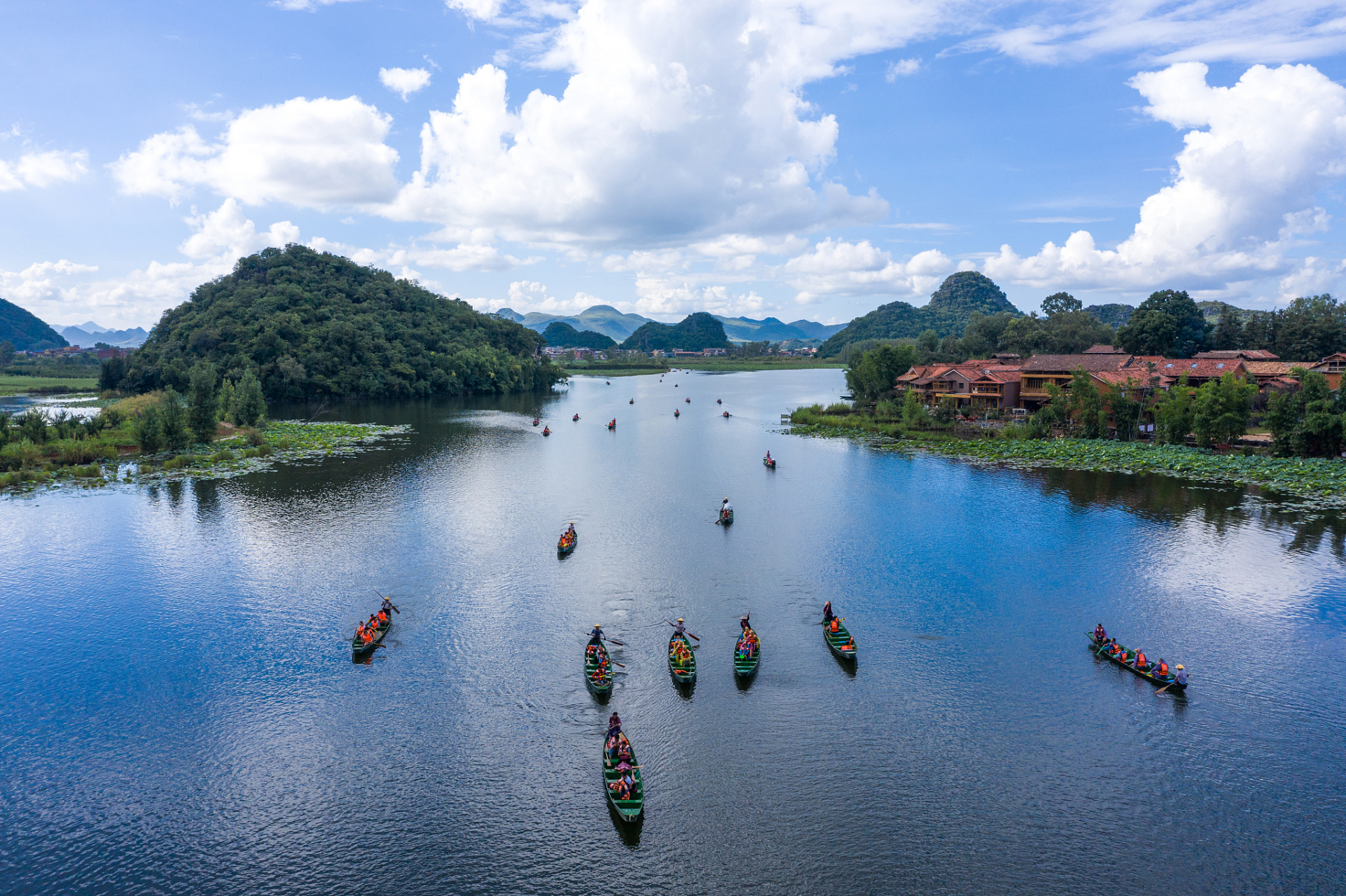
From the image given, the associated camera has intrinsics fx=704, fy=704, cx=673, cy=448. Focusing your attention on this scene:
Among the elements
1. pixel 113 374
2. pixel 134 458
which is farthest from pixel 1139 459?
pixel 113 374

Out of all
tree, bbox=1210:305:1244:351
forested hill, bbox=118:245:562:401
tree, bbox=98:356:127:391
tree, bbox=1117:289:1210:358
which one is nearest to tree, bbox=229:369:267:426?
forested hill, bbox=118:245:562:401

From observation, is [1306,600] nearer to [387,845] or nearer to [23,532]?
[387,845]

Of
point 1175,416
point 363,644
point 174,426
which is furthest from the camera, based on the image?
point 1175,416

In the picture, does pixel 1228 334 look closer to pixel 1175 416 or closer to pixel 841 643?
pixel 1175 416

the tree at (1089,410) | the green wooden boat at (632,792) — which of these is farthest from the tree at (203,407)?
the tree at (1089,410)

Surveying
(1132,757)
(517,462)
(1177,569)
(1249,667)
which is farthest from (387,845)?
(517,462)

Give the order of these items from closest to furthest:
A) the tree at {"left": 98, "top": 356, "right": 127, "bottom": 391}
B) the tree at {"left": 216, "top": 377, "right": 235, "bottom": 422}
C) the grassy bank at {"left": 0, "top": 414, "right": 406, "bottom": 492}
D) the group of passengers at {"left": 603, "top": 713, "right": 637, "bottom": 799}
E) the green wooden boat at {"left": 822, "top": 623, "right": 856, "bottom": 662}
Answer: the group of passengers at {"left": 603, "top": 713, "right": 637, "bottom": 799} < the green wooden boat at {"left": 822, "top": 623, "right": 856, "bottom": 662} < the grassy bank at {"left": 0, "top": 414, "right": 406, "bottom": 492} < the tree at {"left": 216, "top": 377, "right": 235, "bottom": 422} < the tree at {"left": 98, "top": 356, "right": 127, "bottom": 391}

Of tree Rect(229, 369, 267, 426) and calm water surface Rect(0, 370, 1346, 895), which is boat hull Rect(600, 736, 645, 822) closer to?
calm water surface Rect(0, 370, 1346, 895)
